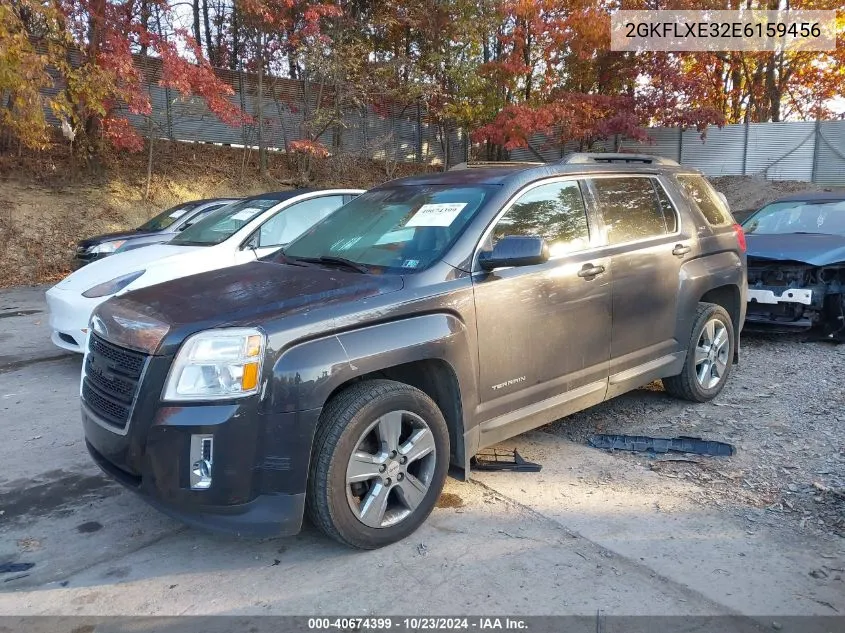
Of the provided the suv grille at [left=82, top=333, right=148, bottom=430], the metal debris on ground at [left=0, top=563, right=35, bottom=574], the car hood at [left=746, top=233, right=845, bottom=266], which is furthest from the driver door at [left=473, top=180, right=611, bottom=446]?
the car hood at [left=746, top=233, right=845, bottom=266]

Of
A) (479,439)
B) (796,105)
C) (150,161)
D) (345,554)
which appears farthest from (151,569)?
(796,105)

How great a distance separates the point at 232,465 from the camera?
110 inches

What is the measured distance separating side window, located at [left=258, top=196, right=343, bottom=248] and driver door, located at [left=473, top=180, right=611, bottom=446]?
10.5ft

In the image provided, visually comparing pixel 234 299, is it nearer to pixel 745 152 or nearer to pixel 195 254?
pixel 195 254

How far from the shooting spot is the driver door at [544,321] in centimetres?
359

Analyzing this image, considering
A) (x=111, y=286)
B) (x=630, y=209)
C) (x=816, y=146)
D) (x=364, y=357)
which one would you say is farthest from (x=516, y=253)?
(x=816, y=146)

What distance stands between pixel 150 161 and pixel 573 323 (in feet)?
49.0

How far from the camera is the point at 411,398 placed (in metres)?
3.19

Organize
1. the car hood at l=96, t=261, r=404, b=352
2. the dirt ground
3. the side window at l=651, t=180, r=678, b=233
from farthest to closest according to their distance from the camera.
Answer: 1. the dirt ground
2. the side window at l=651, t=180, r=678, b=233
3. the car hood at l=96, t=261, r=404, b=352

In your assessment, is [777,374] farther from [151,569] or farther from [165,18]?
[165,18]

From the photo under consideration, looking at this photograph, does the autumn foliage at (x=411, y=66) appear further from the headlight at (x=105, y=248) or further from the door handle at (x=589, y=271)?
the door handle at (x=589, y=271)

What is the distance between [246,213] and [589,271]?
4.35 meters

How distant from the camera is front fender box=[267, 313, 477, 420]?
2.84 metres

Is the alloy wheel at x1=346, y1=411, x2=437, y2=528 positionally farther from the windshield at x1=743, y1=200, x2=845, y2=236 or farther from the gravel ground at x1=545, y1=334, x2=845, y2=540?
the windshield at x1=743, y1=200, x2=845, y2=236
